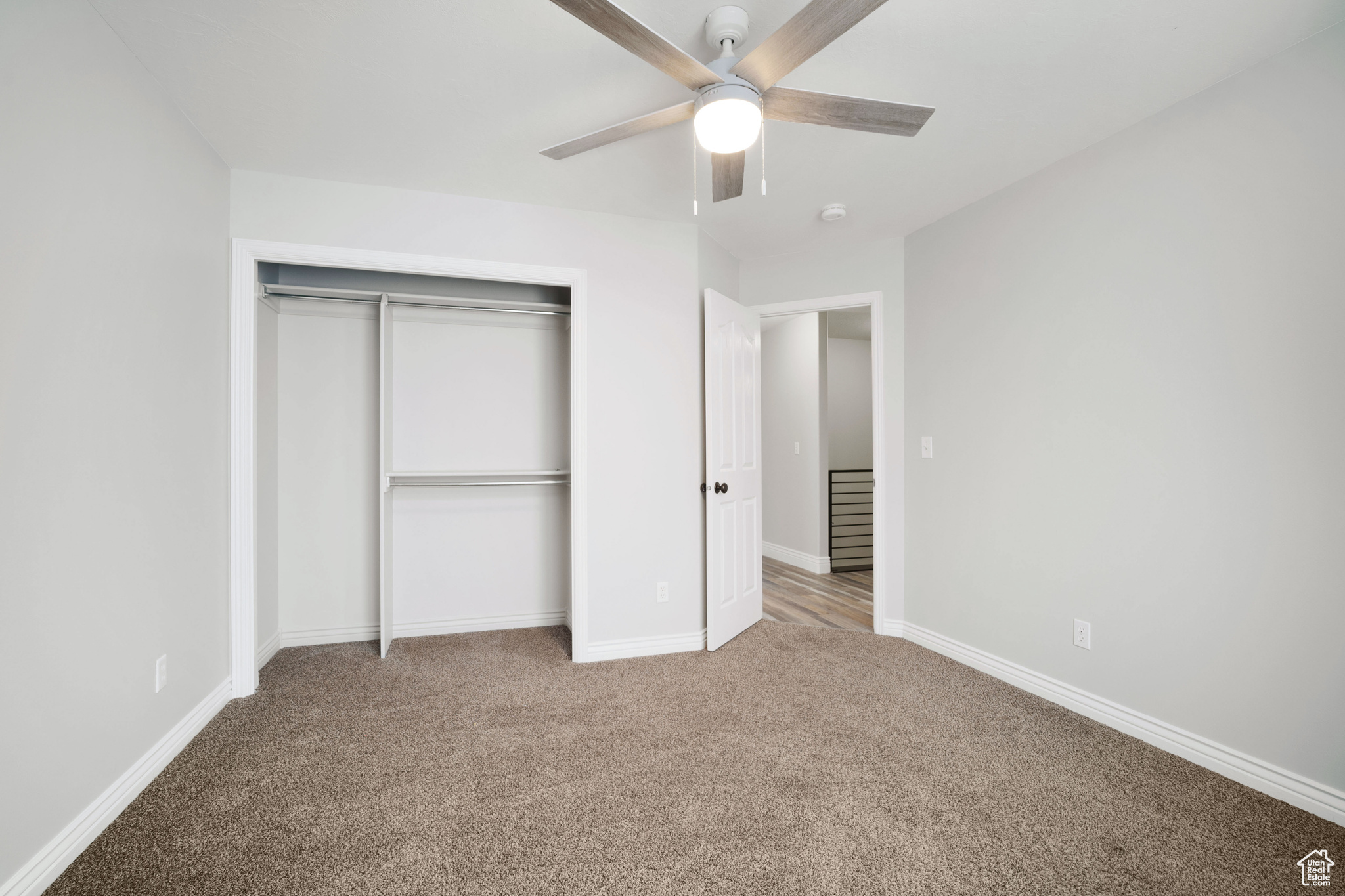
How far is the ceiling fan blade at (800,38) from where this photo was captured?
132 cm

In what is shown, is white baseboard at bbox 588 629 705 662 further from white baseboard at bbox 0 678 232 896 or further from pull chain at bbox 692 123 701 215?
pull chain at bbox 692 123 701 215

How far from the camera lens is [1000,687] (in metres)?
2.81

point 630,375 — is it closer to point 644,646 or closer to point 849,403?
point 644,646

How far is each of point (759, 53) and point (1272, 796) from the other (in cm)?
278

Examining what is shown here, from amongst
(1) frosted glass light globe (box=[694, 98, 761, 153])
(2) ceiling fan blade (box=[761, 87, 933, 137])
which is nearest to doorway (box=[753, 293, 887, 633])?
(2) ceiling fan blade (box=[761, 87, 933, 137])

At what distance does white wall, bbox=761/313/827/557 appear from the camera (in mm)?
5426

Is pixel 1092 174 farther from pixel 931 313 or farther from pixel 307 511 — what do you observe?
pixel 307 511

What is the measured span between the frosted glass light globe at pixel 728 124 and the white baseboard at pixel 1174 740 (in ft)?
8.50

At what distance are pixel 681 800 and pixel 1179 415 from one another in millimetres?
2267

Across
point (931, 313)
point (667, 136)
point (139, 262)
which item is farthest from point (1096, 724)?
point (139, 262)

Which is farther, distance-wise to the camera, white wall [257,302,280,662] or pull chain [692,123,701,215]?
white wall [257,302,280,662]

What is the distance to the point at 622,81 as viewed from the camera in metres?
2.04

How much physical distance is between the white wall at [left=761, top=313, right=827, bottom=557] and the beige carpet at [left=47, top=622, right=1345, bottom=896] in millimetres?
2744

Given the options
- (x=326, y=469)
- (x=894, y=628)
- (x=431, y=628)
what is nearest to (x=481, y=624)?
(x=431, y=628)
